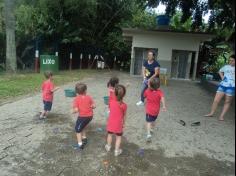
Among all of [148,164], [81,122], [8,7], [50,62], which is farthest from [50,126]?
[50,62]

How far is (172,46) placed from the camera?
68.9 ft

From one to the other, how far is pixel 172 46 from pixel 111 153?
16.4 meters

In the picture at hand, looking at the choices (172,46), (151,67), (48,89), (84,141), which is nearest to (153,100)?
(84,141)

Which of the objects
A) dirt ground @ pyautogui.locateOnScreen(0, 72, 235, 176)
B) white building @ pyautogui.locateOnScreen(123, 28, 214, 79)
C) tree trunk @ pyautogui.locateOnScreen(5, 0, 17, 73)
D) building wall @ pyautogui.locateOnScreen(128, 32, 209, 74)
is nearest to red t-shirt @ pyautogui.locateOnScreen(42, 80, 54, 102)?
dirt ground @ pyautogui.locateOnScreen(0, 72, 235, 176)

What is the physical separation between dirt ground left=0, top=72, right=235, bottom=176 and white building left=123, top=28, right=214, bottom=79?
13049 mm

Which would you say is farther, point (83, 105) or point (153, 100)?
point (153, 100)

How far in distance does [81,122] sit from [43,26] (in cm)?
1626

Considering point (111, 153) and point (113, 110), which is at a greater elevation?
point (113, 110)

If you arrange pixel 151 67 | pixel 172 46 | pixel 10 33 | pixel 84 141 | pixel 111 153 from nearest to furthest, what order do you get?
pixel 111 153
pixel 84 141
pixel 151 67
pixel 10 33
pixel 172 46

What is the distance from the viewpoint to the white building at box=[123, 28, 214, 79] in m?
20.8

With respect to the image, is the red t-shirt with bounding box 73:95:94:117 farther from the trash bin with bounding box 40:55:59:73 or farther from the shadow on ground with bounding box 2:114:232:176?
the trash bin with bounding box 40:55:59:73

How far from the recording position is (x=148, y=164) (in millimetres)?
5082

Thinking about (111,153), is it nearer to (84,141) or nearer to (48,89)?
(84,141)

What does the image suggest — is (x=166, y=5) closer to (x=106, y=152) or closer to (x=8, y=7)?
(x=8, y=7)
